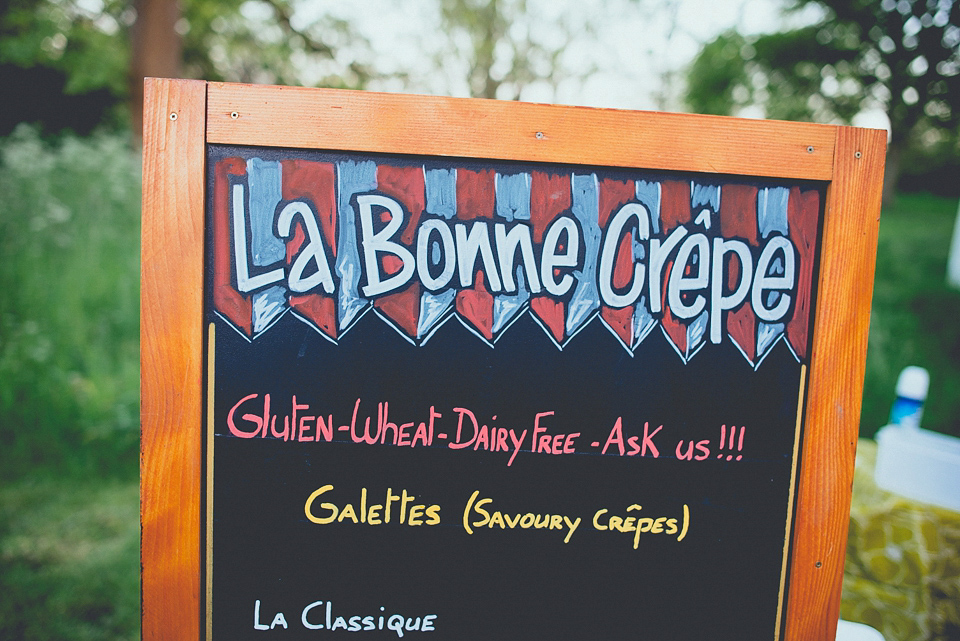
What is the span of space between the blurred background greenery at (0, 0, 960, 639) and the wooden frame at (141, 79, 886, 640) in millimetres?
1534

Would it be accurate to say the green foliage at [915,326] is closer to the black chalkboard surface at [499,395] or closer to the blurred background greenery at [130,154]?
A: the blurred background greenery at [130,154]

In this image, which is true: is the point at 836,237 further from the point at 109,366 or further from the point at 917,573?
the point at 109,366

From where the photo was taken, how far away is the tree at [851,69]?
4.63 meters

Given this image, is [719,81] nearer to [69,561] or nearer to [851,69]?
[851,69]

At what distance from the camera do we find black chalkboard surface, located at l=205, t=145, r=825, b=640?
1.02m

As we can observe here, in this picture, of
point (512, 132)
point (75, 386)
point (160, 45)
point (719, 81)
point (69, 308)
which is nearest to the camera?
point (512, 132)

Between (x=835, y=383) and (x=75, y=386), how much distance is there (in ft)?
11.8

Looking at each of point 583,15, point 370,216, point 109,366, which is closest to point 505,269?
point 370,216

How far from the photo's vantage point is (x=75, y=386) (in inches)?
121

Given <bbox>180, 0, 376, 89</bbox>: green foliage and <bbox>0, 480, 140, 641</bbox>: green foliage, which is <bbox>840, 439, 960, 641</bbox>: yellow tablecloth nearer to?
<bbox>0, 480, 140, 641</bbox>: green foliage

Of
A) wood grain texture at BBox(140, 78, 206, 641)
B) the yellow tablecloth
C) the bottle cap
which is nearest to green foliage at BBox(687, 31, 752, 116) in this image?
the bottle cap

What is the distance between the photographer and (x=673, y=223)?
41.3 inches

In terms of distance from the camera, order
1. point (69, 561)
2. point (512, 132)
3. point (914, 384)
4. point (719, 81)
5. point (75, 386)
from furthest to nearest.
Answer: point (719, 81)
point (75, 386)
point (69, 561)
point (914, 384)
point (512, 132)

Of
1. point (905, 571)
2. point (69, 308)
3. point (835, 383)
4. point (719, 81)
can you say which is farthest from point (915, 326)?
point (69, 308)
